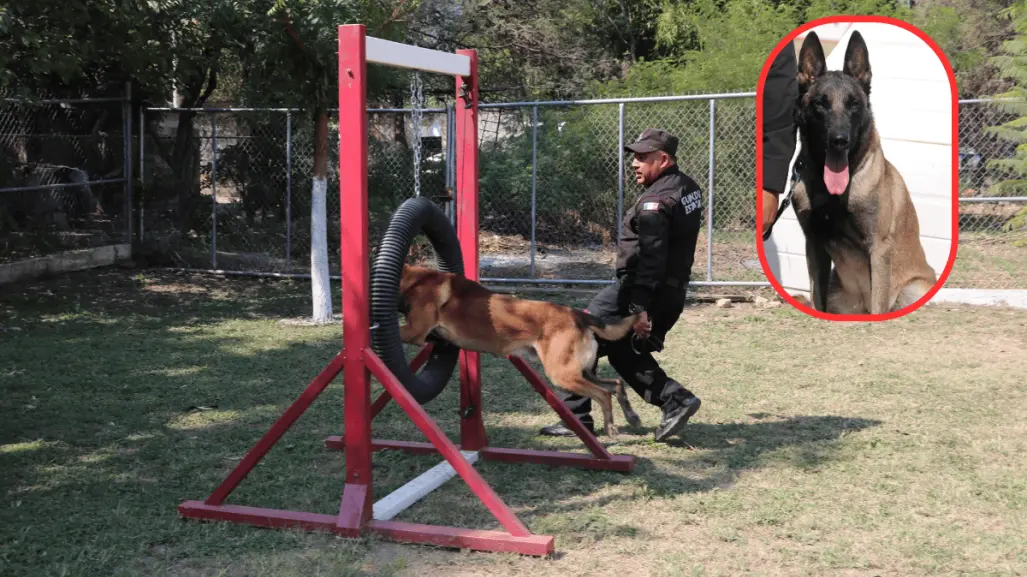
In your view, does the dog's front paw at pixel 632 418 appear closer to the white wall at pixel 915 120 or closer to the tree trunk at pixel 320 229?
the white wall at pixel 915 120

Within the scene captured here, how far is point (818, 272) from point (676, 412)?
3089mm

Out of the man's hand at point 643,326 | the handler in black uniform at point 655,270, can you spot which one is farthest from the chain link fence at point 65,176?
the man's hand at point 643,326

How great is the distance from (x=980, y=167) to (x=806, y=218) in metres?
10.2

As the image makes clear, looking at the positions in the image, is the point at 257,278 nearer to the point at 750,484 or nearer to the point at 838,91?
the point at 750,484

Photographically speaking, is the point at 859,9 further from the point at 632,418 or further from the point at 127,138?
the point at 632,418

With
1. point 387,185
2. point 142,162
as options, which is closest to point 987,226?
point 387,185

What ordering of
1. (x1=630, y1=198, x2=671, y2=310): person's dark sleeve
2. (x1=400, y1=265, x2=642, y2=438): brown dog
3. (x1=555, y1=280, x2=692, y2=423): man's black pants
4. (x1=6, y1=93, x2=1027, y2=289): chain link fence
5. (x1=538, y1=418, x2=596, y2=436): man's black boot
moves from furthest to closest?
(x1=6, y1=93, x2=1027, y2=289): chain link fence
(x1=538, y1=418, x2=596, y2=436): man's black boot
(x1=555, y1=280, x2=692, y2=423): man's black pants
(x1=630, y1=198, x2=671, y2=310): person's dark sleeve
(x1=400, y1=265, x2=642, y2=438): brown dog

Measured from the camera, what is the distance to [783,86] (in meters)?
2.95

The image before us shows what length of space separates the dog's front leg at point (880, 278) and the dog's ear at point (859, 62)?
1.51ft

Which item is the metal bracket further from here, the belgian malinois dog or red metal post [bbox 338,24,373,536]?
the belgian malinois dog

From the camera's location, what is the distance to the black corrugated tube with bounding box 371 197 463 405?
15.7 feet

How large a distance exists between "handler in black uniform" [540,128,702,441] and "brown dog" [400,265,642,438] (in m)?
0.37

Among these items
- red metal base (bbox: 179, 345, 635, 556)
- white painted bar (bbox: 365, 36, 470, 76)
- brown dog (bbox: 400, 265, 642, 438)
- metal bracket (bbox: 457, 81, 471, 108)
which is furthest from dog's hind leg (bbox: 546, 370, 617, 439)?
white painted bar (bbox: 365, 36, 470, 76)

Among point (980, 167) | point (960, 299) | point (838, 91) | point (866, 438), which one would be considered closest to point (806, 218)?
point (838, 91)
